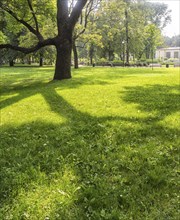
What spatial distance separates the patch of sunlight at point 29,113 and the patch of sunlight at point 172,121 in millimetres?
2265

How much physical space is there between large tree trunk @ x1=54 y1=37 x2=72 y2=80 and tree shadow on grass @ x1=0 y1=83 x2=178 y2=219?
8432 millimetres

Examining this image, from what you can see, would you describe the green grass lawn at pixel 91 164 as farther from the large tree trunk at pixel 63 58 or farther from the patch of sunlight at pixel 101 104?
the large tree trunk at pixel 63 58

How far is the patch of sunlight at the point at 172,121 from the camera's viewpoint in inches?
213

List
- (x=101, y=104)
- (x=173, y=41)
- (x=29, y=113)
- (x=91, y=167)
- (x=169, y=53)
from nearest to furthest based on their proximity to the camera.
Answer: (x=91, y=167)
(x=29, y=113)
(x=101, y=104)
(x=169, y=53)
(x=173, y=41)

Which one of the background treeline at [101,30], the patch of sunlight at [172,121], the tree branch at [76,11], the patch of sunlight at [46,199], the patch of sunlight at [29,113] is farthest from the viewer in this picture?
the background treeline at [101,30]

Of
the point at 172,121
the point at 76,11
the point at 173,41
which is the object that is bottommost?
the point at 172,121

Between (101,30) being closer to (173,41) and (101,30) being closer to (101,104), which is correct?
(101,104)

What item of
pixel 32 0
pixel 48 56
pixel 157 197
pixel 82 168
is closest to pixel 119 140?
pixel 82 168

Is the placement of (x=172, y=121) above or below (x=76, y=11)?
below

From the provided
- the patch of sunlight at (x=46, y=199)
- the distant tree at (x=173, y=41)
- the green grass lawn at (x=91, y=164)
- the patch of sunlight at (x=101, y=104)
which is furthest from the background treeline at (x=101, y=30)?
the distant tree at (x=173, y=41)

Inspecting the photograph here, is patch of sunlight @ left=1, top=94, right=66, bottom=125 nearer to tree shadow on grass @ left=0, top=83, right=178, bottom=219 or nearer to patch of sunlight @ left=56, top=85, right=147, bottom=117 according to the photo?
tree shadow on grass @ left=0, top=83, right=178, bottom=219

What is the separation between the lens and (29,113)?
7.23 metres

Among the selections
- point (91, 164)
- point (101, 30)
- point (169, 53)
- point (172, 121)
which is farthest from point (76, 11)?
point (169, 53)

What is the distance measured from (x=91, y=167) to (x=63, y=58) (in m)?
11.0
